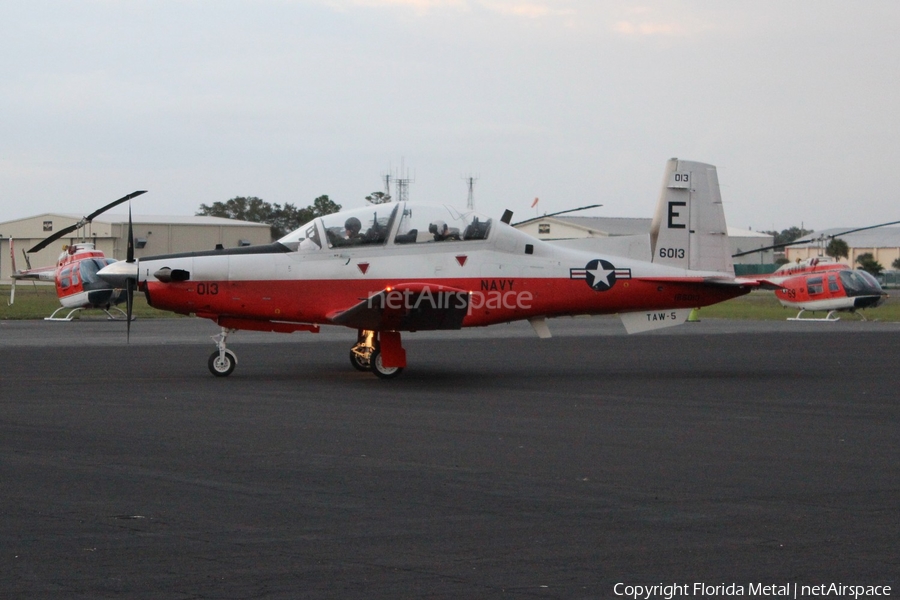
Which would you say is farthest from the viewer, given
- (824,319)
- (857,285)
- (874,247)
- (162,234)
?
(874,247)

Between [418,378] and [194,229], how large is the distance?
60.7 meters

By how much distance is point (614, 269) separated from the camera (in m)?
16.2

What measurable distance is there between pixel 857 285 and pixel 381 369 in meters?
25.4

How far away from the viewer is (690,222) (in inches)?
665

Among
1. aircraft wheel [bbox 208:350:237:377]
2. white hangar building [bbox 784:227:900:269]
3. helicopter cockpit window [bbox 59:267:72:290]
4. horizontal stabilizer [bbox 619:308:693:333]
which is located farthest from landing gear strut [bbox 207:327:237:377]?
white hangar building [bbox 784:227:900:269]

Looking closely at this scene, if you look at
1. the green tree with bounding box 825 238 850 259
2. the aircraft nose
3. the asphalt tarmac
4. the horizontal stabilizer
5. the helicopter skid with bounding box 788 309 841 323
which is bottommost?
the asphalt tarmac

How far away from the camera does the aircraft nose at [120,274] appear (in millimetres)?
14805

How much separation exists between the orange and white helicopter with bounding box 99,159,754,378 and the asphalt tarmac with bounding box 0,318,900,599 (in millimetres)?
897

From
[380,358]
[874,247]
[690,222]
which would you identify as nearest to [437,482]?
[380,358]

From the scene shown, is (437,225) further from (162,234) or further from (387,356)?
(162,234)

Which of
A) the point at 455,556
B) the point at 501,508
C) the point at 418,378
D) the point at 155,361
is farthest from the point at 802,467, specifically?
the point at 155,361

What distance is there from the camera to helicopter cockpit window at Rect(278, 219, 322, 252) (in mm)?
15492

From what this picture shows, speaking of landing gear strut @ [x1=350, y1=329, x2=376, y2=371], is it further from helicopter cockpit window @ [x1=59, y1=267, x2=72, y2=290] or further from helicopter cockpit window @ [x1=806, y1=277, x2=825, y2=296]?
helicopter cockpit window @ [x1=806, y1=277, x2=825, y2=296]

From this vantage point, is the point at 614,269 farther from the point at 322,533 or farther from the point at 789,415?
the point at 322,533
